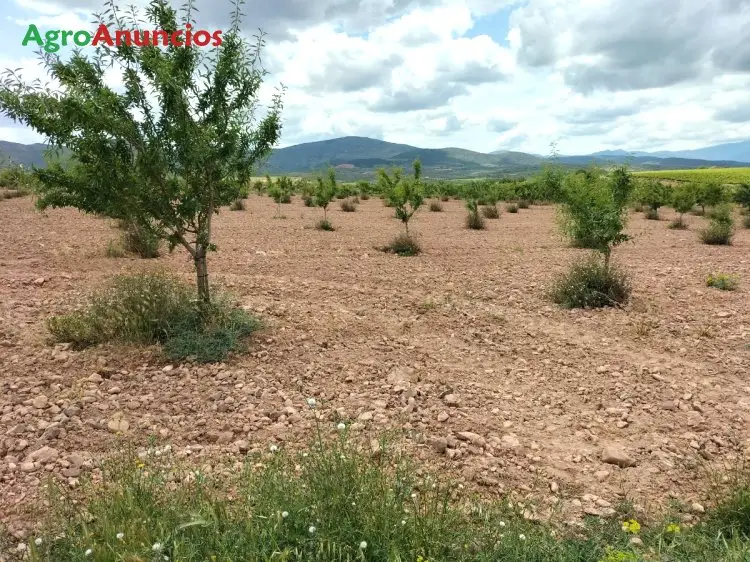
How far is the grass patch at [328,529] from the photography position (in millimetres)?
2836

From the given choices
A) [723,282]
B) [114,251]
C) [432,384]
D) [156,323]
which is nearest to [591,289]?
[723,282]

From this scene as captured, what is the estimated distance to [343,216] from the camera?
26188 millimetres

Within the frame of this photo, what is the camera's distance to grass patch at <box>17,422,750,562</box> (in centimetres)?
284

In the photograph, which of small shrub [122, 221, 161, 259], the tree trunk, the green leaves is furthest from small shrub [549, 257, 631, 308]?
small shrub [122, 221, 161, 259]

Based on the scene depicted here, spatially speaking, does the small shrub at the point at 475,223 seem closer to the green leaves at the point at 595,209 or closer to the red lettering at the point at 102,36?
the green leaves at the point at 595,209

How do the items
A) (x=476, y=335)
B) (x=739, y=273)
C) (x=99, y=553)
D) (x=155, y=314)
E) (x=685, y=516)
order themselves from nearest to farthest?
(x=99, y=553) < (x=685, y=516) < (x=155, y=314) < (x=476, y=335) < (x=739, y=273)

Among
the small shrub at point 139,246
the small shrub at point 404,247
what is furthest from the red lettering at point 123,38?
the small shrub at point 404,247

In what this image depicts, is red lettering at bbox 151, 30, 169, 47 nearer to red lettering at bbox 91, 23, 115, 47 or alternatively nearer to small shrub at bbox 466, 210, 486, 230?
red lettering at bbox 91, 23, 115, 47

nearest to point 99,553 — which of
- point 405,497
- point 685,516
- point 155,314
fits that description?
point 405,497

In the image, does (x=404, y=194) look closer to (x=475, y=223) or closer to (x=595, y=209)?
(x=475, y=223)

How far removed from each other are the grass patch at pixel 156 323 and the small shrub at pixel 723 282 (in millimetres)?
8089

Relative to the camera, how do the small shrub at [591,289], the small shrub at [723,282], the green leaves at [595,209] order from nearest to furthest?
the small shrub at [591,289] < the green leaves at [595,209] < the small shrub at [723,282]

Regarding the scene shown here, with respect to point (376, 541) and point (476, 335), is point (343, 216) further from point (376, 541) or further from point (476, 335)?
point (376, 541)

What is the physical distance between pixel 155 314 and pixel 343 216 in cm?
1984
